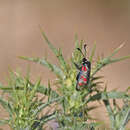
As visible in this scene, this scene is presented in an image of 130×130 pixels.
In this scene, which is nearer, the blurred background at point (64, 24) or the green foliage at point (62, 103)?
the green foliage at point (62, 103)

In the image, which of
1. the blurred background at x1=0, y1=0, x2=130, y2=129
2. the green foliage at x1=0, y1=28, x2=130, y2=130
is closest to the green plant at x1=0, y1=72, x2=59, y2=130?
the green foliage at x1=0, y1=28, x2=130, y2=130

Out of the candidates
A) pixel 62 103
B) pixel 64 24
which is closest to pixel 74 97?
pixel 62 103

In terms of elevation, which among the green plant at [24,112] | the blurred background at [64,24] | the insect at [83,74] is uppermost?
the blurred background at [64,24]

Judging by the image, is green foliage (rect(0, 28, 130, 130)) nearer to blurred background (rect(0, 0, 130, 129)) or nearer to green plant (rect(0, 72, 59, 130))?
green plant (rect(0, 72, 59, 130))

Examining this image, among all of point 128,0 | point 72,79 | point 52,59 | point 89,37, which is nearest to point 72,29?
point 89,37

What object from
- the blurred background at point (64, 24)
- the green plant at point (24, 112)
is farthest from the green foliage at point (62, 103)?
the blurred background at point (64, 24)

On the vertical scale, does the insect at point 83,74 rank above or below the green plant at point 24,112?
above

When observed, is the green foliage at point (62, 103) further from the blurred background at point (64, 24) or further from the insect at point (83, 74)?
the blurred background at point (64, 24)

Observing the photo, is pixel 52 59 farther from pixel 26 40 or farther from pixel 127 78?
pixel 127 78

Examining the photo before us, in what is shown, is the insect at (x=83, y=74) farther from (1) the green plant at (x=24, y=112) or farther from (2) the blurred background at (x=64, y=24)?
(2) the blurred background at (x=64, y=24)
